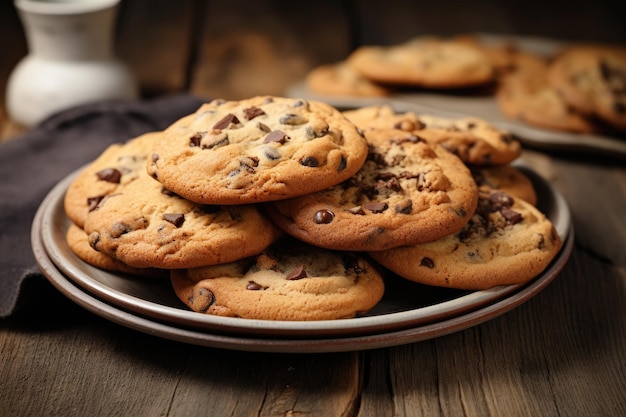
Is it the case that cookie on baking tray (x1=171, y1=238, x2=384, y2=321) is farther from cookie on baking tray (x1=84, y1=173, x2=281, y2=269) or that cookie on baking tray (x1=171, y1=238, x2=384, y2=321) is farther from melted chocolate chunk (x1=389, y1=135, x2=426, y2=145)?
melted chocolate chunk (x1=389, y1=135, x2=426, y2=145)

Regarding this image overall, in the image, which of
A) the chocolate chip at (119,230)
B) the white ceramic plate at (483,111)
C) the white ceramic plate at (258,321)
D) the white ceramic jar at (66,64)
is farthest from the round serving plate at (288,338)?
the white ceramic jar at (66,64)

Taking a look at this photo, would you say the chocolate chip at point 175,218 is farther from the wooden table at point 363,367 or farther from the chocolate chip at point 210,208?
the wooden table at point 363,367

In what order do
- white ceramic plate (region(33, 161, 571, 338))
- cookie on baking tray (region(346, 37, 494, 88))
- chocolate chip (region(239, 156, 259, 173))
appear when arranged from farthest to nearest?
cookie on baking tray (region(346, 37, 494, 88)) < chocolate chip (region(239, 156, 259, 173)) < white ceramic plate (region(33, 161, 571, 338))

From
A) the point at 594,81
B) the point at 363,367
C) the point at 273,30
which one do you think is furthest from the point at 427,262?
the point at 273,30

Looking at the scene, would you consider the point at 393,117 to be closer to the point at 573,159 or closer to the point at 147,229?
the point at 147,229

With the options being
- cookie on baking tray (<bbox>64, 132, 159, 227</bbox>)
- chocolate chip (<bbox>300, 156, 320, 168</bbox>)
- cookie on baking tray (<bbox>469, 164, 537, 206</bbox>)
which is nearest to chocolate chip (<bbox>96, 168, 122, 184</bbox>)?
cookie on baking tray (<bbox>64, 132, 159, 227</bbox>)

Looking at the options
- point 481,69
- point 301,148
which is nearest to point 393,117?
point 301,148
